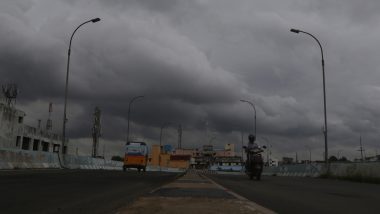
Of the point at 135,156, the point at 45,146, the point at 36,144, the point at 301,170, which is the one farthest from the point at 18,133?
the point at 301,170

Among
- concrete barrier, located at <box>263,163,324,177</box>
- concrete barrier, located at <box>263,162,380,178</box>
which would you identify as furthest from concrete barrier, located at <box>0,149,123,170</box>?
concrete barrier, located at <box>263,162,380,178</box>

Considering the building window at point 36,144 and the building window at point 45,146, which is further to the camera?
the building window at point 45,146

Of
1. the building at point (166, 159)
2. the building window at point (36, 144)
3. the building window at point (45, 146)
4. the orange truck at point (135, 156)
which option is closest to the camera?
the orange truck at point (135, 156)

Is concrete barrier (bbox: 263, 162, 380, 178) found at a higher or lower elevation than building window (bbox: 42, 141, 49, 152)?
lower

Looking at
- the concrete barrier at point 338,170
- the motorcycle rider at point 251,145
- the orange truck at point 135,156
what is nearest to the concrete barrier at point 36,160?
the orange truck at point 135,156

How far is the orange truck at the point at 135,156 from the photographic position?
51.7 m

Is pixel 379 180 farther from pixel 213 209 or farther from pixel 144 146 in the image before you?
pixel 144 146

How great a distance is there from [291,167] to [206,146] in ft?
486

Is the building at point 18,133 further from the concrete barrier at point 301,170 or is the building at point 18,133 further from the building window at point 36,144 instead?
the concrete barrier at point 301,170

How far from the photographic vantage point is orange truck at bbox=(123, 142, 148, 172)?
51.7m

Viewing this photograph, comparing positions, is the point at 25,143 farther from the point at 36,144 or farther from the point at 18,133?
the point at 18,133

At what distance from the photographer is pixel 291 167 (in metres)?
41.5

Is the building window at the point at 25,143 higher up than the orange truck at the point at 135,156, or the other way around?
the building window at the point at 25,143

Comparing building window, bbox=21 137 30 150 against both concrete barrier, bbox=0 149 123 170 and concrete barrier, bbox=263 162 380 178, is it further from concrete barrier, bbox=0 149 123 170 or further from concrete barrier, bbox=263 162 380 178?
concrete barrier, bbox=263 162 380 178
